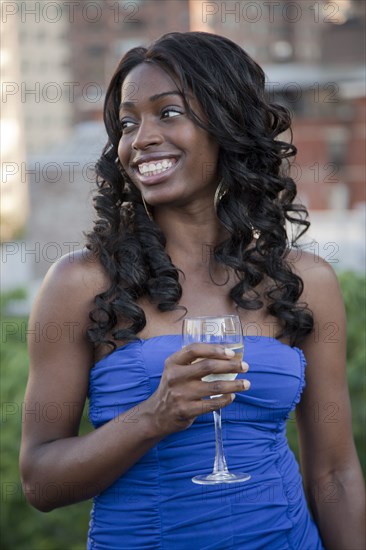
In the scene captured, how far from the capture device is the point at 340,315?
9.46 feet

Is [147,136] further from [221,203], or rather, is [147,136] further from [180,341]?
[180,341]

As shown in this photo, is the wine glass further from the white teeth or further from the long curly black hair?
the white teeth

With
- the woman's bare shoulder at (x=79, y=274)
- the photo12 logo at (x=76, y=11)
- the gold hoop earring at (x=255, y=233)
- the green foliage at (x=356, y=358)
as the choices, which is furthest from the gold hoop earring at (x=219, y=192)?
the photo12 logo at (x=76, y=11)

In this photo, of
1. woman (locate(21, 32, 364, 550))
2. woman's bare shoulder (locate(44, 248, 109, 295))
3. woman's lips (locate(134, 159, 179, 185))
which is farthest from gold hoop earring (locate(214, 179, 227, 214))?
woman's bare shoulder (locate(44, 248, 109, 295))

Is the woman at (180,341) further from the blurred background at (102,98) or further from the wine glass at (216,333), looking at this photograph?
the blurred background at (102,98)

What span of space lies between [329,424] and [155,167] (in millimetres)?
966

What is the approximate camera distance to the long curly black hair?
2.66 metres

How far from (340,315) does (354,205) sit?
118ft

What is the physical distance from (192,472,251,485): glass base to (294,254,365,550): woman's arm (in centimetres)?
48

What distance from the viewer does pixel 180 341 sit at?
8.48ft

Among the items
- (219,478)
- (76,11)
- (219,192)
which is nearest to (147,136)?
(219,192)

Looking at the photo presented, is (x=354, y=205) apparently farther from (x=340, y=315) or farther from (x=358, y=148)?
(x=340, y=315)

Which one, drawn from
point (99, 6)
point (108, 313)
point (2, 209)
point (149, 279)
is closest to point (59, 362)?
point (108, 313)

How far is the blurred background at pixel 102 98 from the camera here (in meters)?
12.7
